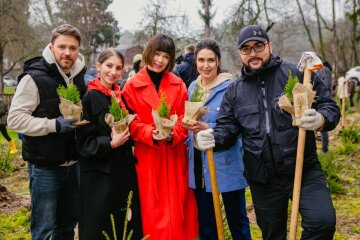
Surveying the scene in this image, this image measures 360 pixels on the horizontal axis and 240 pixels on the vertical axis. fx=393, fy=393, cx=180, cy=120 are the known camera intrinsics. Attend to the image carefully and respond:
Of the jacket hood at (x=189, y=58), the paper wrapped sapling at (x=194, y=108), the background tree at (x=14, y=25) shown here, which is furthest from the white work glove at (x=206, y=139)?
the background tree at (x=14, y=25)

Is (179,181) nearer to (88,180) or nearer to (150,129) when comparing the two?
(150,129)

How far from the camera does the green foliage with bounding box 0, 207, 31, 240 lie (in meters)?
4.32

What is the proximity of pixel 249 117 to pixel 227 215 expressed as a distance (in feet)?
3.24

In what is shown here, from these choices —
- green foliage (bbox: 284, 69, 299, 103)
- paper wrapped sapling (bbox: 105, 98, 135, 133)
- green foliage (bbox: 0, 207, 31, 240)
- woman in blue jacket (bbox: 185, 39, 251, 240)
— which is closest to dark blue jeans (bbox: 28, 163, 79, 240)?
paper wrapped sapling (bbox: 105, 98, 135, 133)

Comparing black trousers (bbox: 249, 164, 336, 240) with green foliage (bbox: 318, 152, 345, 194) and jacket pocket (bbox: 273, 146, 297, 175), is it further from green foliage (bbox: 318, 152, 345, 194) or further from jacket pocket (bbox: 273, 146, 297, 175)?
green foliage (bbox: 318, 152, 345, 194)

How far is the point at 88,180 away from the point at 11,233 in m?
2.03

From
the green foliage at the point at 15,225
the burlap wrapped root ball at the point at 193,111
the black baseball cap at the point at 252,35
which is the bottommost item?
the green foliage at the point at 15,225

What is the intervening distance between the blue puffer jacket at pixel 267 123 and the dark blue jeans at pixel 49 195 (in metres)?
1.20

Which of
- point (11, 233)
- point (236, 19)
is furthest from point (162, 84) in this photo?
point (236, 19)

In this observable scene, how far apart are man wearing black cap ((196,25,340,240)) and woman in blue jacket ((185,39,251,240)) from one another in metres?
0.34

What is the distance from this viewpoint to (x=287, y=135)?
8.82ft

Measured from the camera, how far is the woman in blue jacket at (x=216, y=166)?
3.27 m

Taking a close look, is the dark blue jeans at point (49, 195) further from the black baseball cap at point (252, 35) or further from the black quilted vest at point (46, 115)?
the black baseball cap at point (252, 35)

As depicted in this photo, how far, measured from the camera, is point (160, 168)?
3146 millimetres
